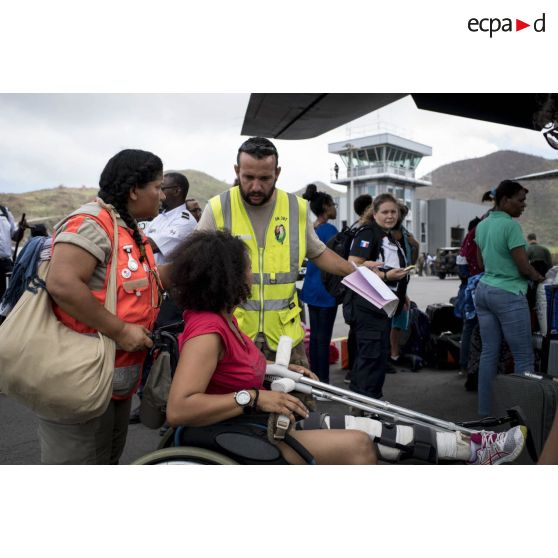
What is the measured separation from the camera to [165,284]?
2074 mm

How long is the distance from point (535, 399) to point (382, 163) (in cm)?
4963

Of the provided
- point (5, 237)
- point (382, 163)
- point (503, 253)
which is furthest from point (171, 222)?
point (382, 163)

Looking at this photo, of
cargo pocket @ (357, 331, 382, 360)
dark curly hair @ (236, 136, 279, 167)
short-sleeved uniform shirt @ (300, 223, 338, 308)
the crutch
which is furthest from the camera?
short-sleeved uniform shirt @ (300, 223, 338, 308)

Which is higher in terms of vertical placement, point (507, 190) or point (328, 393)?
point (507, 190)

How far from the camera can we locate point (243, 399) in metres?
1.64

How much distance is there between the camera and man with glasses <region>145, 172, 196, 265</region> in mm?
3453

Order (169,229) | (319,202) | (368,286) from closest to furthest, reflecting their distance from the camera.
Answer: (368,286), (169,229), (319,202)

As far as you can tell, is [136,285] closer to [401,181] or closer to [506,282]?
[506,282]

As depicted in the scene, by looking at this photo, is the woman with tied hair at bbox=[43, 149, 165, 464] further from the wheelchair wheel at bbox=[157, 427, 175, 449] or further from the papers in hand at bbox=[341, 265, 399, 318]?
the papers in hand at bbox=[341, 265, 399, 318]

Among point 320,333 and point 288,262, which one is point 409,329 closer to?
point 320,333

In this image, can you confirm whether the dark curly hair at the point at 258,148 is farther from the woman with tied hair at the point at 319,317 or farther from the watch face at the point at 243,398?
the woman with tied hair at the point at 319,317

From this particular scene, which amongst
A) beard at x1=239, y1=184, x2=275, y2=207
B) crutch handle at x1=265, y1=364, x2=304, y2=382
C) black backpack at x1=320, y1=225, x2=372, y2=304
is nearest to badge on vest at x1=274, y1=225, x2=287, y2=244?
A: beard at x1=239, y1=184, x2=275, y2=207

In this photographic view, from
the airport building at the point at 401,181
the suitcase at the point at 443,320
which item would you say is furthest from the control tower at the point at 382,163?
the suitcase at the point at 443,320

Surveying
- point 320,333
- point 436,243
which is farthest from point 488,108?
point 436,243
